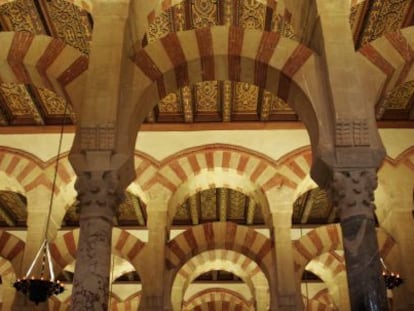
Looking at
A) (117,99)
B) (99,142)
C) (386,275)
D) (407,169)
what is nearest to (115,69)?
(117,99)

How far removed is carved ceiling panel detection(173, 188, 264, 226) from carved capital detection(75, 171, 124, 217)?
4.91 metres

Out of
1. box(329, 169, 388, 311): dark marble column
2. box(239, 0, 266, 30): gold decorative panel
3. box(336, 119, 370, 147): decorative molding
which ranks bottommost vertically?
box(329, 169, 388, 311): dark marble column

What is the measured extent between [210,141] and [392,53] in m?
3.18

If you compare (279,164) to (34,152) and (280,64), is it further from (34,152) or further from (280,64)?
(34,152)

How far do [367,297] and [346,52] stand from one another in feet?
6.40

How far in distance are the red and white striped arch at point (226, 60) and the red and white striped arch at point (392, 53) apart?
511 mm

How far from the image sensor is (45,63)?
4531 millimetres

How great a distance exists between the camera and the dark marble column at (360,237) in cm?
348

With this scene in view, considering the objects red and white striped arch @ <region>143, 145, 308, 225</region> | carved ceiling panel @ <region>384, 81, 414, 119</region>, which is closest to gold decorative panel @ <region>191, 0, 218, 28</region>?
red and white striped arch @ <region>143, 145, 308, 225</region>

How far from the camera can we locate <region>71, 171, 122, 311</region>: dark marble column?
3471mm

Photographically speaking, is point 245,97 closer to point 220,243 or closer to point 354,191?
point 220,243

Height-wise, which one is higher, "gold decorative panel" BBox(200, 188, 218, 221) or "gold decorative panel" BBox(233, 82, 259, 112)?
"gold decorative panel" BBox(233, 82, 259, 112)

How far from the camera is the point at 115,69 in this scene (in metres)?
4.18

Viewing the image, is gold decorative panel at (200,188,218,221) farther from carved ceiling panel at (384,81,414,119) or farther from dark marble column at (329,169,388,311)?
dark marble column at (329,169,388,311)
